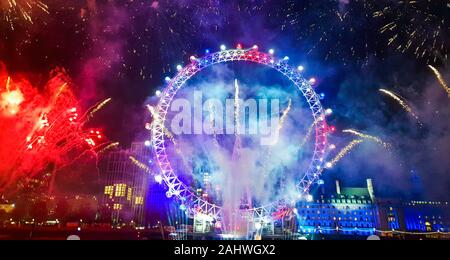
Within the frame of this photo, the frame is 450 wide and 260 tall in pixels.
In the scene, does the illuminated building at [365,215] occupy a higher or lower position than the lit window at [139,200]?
lower

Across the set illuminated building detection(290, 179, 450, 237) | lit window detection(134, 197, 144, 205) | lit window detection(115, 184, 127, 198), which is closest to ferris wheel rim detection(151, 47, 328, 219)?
illuminated building detection(290, 179, 450, 237)

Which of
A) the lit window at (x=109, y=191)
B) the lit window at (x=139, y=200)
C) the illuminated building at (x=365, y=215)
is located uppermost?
the lit window at (x=109, y=191)

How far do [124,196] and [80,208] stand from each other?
2065 cm

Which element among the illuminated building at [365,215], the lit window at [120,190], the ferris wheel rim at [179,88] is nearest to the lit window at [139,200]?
the lit window at [120,190]

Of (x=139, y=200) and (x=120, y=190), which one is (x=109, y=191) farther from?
(x=139, y=200)

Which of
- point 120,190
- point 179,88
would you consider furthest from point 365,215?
point 179,88

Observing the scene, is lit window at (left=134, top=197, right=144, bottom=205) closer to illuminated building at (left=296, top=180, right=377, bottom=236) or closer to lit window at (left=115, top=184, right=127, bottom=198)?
lit window at (left=115, top=184, right=127, bottom=198)

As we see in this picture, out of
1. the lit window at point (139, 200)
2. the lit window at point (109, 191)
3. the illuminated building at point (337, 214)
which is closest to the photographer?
the illuminated building at point (337, 214)

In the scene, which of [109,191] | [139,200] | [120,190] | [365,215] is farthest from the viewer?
[120,190]

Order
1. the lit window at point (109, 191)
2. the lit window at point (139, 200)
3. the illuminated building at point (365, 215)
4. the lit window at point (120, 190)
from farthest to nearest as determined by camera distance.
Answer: the lit window at point (120, 190), the lit window at point (109, 191), the lit window at point (139, 200), the illuminated building at point (365, 215)

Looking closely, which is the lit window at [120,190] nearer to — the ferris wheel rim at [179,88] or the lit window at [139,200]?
the lit window at [139,200]
